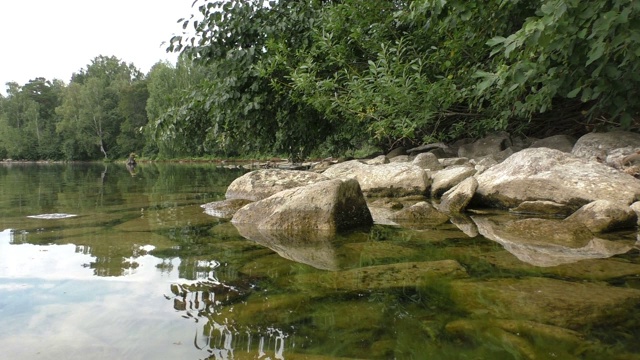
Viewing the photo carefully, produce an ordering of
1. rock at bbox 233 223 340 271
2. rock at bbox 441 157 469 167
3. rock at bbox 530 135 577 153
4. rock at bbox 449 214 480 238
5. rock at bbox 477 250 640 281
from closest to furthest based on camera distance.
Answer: rock at bbox 477 250 640 281, rock at bbox 233 223 340 271, rock at bbox 449 214 480 238, rock at bbox 530 135 577 153, rock at bbox 441 157 469 167

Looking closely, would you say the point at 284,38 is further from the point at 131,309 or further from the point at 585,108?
the point at 131,309

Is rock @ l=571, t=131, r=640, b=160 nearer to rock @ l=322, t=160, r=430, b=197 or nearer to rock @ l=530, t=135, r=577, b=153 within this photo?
rock @ l=530, t=135, r=577, b=153

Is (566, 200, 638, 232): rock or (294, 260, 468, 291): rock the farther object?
(566, 200, 638, 232): rock

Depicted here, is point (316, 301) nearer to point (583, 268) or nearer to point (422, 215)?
point (583, 268)

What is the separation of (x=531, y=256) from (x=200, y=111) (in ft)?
26.5

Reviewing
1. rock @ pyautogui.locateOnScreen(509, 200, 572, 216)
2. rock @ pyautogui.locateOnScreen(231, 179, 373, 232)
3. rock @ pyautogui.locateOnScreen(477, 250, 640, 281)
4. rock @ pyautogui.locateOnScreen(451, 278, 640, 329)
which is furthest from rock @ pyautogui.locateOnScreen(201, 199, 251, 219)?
rock @ pyautogui.locateOnScreen(451, 278, 640, 329)

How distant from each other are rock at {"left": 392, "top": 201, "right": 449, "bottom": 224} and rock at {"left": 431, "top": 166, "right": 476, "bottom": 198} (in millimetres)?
1778

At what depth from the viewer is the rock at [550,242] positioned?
9.58 ft

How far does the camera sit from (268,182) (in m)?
6.77

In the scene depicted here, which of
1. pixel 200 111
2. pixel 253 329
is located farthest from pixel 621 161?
pixel 200 111

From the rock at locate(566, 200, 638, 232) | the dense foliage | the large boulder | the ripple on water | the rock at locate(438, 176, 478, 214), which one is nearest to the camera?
the rock at locate(566, 200, 638, 232)

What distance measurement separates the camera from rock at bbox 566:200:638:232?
3719 mm

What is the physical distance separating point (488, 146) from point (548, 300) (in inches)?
325

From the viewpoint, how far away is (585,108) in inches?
331
